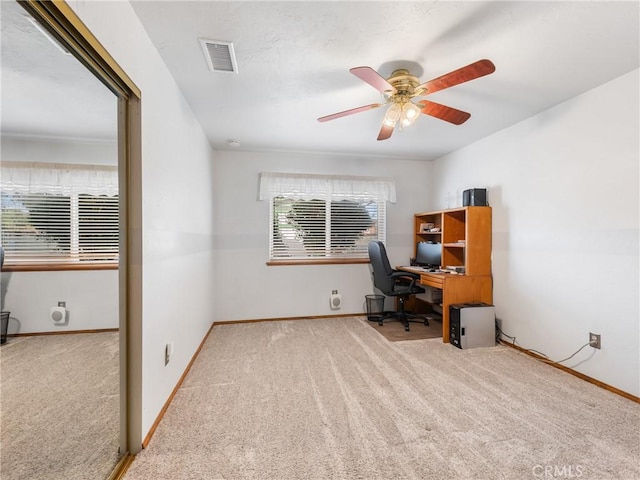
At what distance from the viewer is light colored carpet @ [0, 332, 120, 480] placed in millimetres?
948

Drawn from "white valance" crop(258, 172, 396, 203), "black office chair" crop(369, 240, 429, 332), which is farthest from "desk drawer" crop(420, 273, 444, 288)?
"white valance" crop(258, 172, 396, 203)

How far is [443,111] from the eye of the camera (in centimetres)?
209

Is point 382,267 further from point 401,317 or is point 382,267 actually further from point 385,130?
point 385,130

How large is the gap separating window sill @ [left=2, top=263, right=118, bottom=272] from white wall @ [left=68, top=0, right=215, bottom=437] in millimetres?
175

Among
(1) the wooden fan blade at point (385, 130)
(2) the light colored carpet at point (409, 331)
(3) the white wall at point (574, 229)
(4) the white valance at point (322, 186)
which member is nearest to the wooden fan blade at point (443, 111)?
(1) the wooden fan blade at point (385, 130)

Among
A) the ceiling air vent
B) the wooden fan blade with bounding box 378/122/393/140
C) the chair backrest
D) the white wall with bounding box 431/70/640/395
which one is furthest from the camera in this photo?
the chair backrest

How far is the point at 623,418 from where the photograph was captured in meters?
1.84

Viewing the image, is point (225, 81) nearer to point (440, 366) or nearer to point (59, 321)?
point (59, 321)

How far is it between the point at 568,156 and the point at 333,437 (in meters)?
2.96

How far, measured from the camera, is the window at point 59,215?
35.3 inches

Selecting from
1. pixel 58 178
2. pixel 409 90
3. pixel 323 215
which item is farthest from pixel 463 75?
pixel 323 215

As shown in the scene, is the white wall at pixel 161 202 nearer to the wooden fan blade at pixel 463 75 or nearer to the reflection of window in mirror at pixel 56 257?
the reflection of window in mirror at pixel 56 257

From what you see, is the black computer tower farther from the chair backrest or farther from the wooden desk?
the chair backrest

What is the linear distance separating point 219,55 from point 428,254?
337 cm
